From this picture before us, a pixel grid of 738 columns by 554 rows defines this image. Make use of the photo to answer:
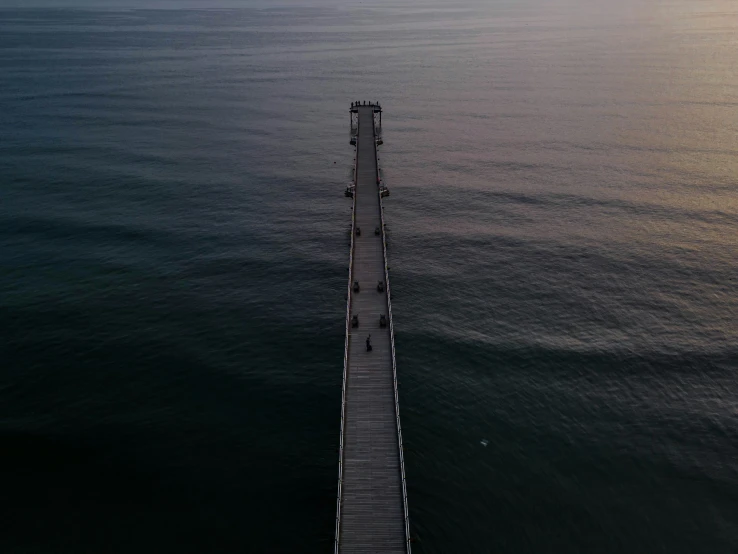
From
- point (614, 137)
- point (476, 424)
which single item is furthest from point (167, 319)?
point (614, 137)

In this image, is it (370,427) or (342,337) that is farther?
(342,337)

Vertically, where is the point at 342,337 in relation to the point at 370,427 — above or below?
above

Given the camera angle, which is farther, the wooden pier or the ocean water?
the ocean water

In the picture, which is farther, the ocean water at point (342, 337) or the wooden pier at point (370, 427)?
the ocean water at point (342, 337)
